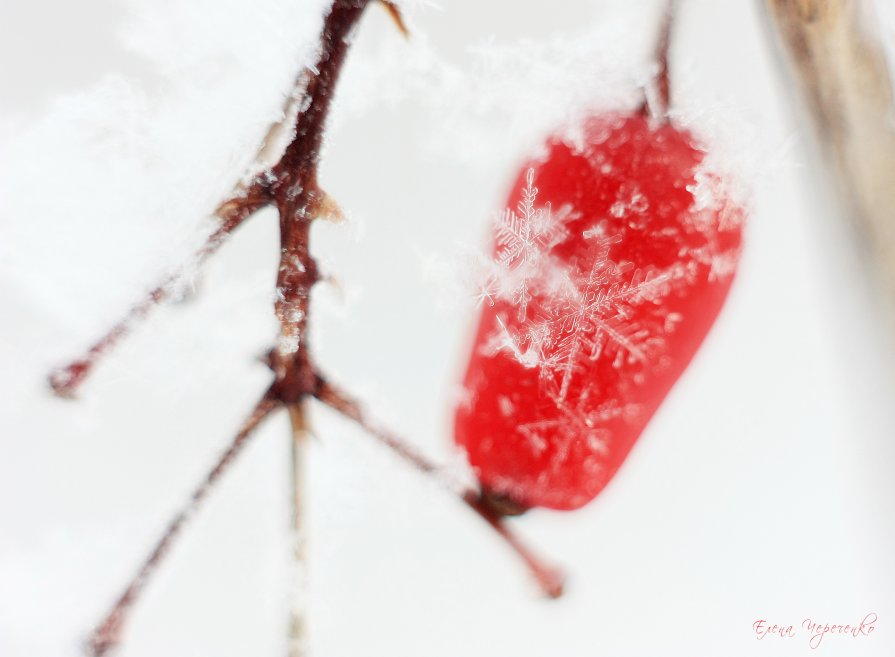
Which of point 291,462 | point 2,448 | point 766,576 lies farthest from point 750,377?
point 2,448

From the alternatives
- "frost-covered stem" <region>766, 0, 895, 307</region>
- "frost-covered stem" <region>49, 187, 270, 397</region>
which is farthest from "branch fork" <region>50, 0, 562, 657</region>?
"frost-covered stem" <region>766, 0, 895, 307</region>

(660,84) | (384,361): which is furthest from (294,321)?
(660,84)

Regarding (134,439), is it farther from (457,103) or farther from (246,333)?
(457,103)

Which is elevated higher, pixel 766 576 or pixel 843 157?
pixel 843 157

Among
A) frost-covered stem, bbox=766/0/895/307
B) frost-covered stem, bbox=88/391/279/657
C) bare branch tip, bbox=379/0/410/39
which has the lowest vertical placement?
frost-covered stem, bbox=88/391/279/657

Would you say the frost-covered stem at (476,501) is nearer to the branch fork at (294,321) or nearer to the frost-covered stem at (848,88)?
the branch fork at (294,321)

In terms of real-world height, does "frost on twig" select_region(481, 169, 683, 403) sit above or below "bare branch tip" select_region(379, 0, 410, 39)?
below
